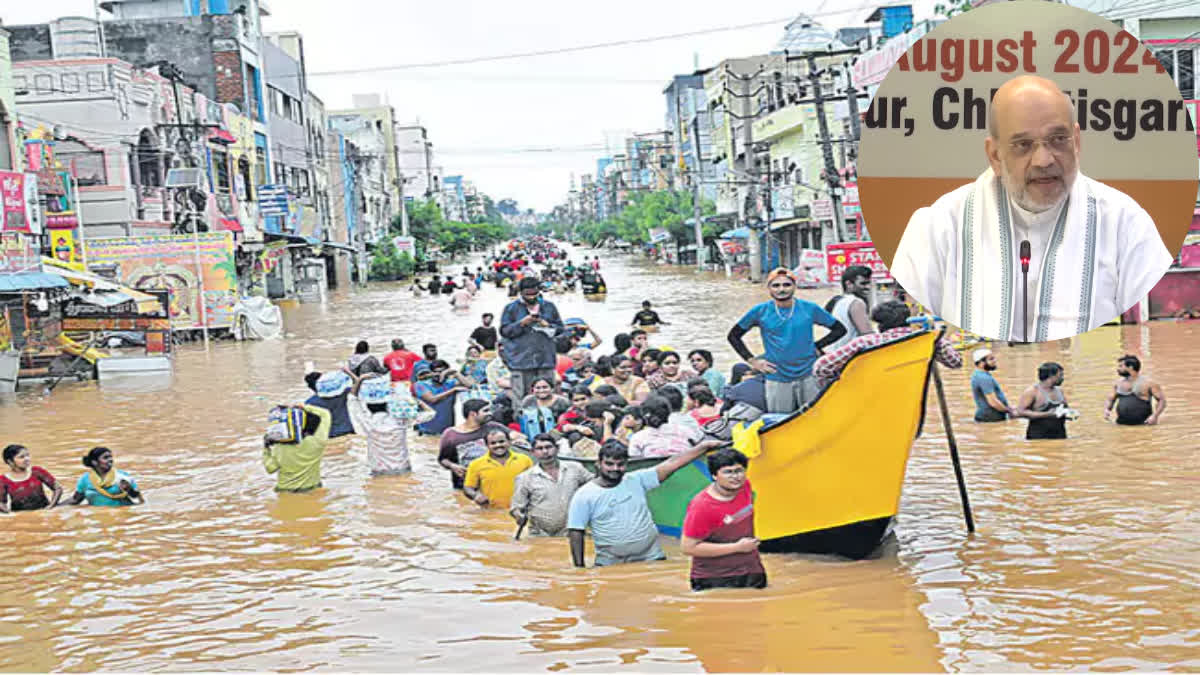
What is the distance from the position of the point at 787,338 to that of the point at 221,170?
4442 centimetres

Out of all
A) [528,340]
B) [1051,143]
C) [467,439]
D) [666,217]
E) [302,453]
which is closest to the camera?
[1051,143]

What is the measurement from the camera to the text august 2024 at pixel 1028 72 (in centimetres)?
236

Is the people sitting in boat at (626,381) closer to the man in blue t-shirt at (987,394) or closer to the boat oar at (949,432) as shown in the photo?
the man in blue t-shirt at (987,394)

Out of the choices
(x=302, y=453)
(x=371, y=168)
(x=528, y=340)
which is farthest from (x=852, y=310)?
(x=371, y=168)

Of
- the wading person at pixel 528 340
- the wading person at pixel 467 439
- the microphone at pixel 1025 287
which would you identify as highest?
the microphone at pixel 1025 287

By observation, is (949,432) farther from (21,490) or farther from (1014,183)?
(21,490)

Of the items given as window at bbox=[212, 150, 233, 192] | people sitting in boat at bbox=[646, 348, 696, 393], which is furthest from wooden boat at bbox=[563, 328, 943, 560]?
window at bbox=[212, 150, 233, 192]

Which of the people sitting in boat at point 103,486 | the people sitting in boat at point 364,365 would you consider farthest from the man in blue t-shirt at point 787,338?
the people sitting in boat at point 103,486

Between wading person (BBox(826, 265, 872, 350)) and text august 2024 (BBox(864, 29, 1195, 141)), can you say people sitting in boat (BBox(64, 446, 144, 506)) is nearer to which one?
wading person (BBox(826, 265, 872, 350))

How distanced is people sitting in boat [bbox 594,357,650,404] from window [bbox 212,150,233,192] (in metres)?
36.6

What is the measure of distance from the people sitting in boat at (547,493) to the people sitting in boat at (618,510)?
1.14 meters

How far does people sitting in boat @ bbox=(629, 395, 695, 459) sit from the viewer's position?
9.79 m

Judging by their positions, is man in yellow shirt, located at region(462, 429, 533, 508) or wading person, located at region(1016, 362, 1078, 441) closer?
man in yellow shirt, located at region(462, 429, 533, 508)

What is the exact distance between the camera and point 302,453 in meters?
13.1
